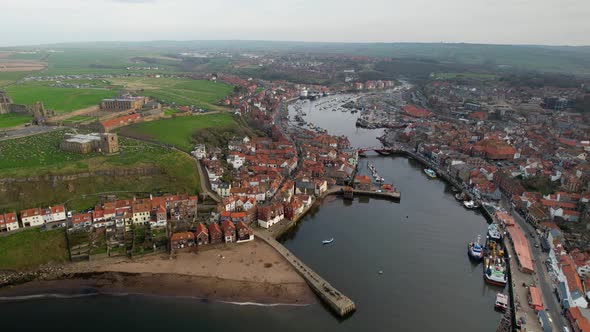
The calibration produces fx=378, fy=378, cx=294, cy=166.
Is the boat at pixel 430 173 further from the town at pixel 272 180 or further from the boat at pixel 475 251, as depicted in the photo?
the boat at pixel 475 251

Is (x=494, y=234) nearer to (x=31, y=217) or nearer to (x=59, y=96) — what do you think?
(x=31, y=217)

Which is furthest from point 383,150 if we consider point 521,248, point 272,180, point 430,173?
point 521,248

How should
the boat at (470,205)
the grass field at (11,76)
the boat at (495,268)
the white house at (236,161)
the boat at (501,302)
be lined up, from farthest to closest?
1. the grass field at (11,76)
2. the white house at (236,161)
3. the boat at (470,205)
4. the boat at (495,268)
5. the boat at (501,302)

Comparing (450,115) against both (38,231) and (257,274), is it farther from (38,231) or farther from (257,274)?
(38,231)

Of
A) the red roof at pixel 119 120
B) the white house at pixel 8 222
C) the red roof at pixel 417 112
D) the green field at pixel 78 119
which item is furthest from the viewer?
the red roof at pixel 417 112

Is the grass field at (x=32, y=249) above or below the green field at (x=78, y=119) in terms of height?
below

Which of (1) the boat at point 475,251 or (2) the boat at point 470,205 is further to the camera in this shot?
(2) the boat at point 470,205

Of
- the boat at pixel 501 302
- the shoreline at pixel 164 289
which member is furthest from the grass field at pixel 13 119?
the boat at pixel 501 302

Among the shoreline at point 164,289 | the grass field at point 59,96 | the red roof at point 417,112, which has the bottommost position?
the shoreline at point 164,289
